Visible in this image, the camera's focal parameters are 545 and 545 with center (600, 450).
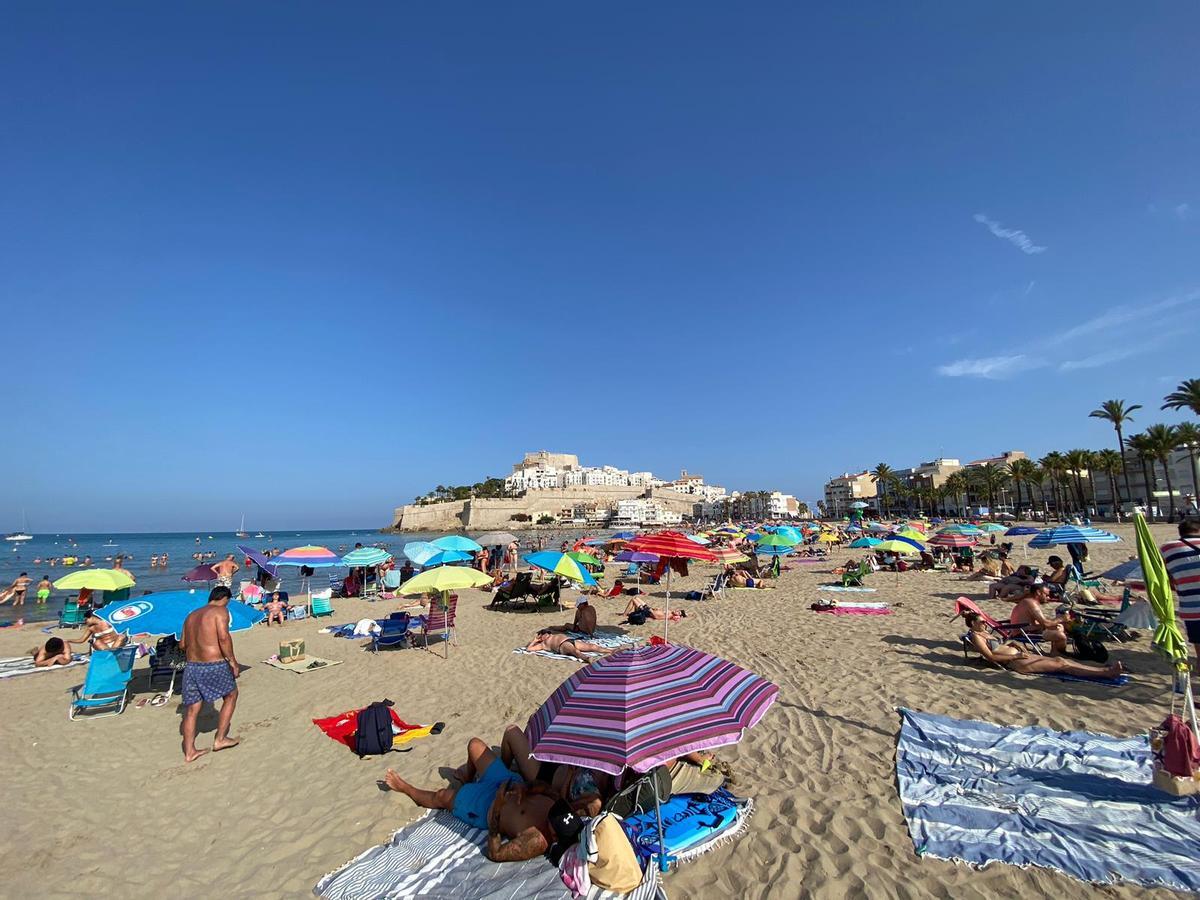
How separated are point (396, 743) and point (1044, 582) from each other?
503 inches

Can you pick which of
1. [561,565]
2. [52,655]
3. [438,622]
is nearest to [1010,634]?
[561,565]

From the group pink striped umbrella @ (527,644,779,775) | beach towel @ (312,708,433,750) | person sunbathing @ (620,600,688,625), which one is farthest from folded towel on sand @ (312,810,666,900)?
person sunbathing @ (620,600,688,625)

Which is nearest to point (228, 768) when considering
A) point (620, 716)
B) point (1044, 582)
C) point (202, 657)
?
point (202, 657)

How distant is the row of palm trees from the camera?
42031 millimetres

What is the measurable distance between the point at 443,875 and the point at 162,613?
19.0 feet

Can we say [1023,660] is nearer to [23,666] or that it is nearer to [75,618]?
[23,666]

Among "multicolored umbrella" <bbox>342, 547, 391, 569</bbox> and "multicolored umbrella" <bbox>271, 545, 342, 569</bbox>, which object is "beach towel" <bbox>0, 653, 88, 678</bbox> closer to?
"multicolored umbrella" <bbox>271, 545, 342, 569</bbox>

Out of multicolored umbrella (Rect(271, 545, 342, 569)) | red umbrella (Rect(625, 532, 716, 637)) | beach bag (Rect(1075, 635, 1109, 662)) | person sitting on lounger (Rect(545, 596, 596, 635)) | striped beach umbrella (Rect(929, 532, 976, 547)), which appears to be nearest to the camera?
beach bag (Rect(1075, 635, 1109, 662))

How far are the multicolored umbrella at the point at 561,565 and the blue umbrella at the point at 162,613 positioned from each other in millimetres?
4597

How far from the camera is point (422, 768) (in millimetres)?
4977

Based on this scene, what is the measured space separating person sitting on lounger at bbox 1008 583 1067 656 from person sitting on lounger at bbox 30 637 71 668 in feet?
49.5

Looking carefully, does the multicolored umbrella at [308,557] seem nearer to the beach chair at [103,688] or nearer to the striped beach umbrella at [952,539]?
the beach chair at [103,688]

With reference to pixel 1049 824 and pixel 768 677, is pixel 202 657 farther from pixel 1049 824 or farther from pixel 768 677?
pixel 1049 824

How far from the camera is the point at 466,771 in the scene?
441 cm
